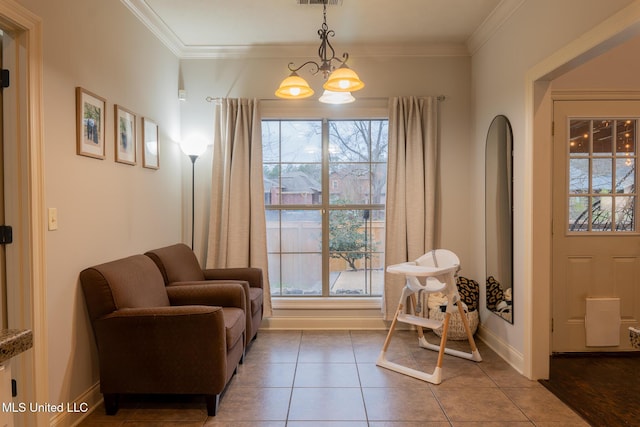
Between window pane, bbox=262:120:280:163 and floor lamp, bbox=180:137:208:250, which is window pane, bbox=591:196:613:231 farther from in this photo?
floor lamp, bbox=180:137:208:250

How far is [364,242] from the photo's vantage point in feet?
13.8

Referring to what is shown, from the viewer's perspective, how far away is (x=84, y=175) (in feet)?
8.15

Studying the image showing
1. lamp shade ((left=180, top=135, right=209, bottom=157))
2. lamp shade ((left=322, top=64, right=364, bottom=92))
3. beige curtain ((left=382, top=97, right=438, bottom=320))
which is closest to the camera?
lamp shade ((left=322, top=64, right=364, bottom=92))

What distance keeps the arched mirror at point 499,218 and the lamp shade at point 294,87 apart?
67.1 inches

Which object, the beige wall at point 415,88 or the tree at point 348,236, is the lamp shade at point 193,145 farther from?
the tree at point 348,236

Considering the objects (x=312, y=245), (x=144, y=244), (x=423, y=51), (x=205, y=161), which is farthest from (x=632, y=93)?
(x=144, y=244)

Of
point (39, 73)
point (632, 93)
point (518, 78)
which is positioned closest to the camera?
point (39, 73)

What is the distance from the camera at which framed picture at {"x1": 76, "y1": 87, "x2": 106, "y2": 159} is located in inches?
95.7

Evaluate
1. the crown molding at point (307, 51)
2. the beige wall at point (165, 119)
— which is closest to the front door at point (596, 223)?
the beige wall at point (165, 119)

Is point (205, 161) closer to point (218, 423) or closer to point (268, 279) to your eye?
point (268, 279)

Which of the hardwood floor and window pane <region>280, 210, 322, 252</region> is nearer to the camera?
the hardwood floor

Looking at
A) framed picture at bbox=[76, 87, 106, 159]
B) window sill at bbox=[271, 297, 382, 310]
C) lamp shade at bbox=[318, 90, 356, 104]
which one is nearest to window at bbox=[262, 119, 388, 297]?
window sill at bbox=[271, 297, 382, 310]

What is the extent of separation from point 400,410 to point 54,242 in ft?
7.40

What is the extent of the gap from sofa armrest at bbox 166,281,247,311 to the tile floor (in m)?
0.56
